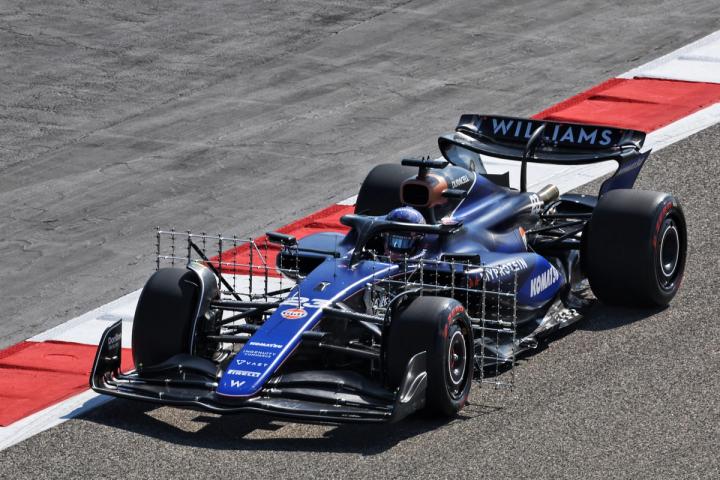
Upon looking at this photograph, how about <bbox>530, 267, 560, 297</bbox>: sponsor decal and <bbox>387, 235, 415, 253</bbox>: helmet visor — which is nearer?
<bbox>387, 235, 415, 253</bbox>: helmet visor

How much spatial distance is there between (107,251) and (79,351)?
9.05 feet

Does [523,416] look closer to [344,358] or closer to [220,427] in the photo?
[344,358]

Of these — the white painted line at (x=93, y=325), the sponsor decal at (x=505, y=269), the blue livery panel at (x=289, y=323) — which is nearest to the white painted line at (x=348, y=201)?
the white painted line at (x=93, y=325)

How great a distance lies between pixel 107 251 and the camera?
50.0 feet

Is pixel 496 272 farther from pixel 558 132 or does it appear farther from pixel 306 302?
pixel 558 132

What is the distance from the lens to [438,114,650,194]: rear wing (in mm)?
13227

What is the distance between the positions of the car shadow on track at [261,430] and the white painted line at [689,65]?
9918 mm

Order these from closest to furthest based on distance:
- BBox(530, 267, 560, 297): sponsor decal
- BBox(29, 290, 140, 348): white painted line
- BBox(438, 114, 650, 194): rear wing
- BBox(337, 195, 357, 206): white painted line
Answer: BBox(530, 267, 560, 297): sponsor decal < BBox(29, 290, 140, 348): white painted line < BBox(438, 114, 650, 194): rear wing < BBox(337, 195, 357, 206): white painted line

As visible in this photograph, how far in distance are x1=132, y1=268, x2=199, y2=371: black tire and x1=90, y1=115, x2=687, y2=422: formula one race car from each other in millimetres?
11

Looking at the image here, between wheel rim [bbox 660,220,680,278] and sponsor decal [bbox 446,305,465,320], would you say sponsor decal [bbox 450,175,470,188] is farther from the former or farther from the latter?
sponsor decal [bbox 446,305,465,320]

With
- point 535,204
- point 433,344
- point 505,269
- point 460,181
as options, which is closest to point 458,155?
point 535,204

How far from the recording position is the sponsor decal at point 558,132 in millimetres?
13422

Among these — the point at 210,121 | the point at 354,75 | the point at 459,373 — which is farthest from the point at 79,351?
the point at 354,75

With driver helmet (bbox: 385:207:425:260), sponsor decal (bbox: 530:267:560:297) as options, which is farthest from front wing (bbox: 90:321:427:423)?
sponsor decal (bbox: 530:267:560:297)
